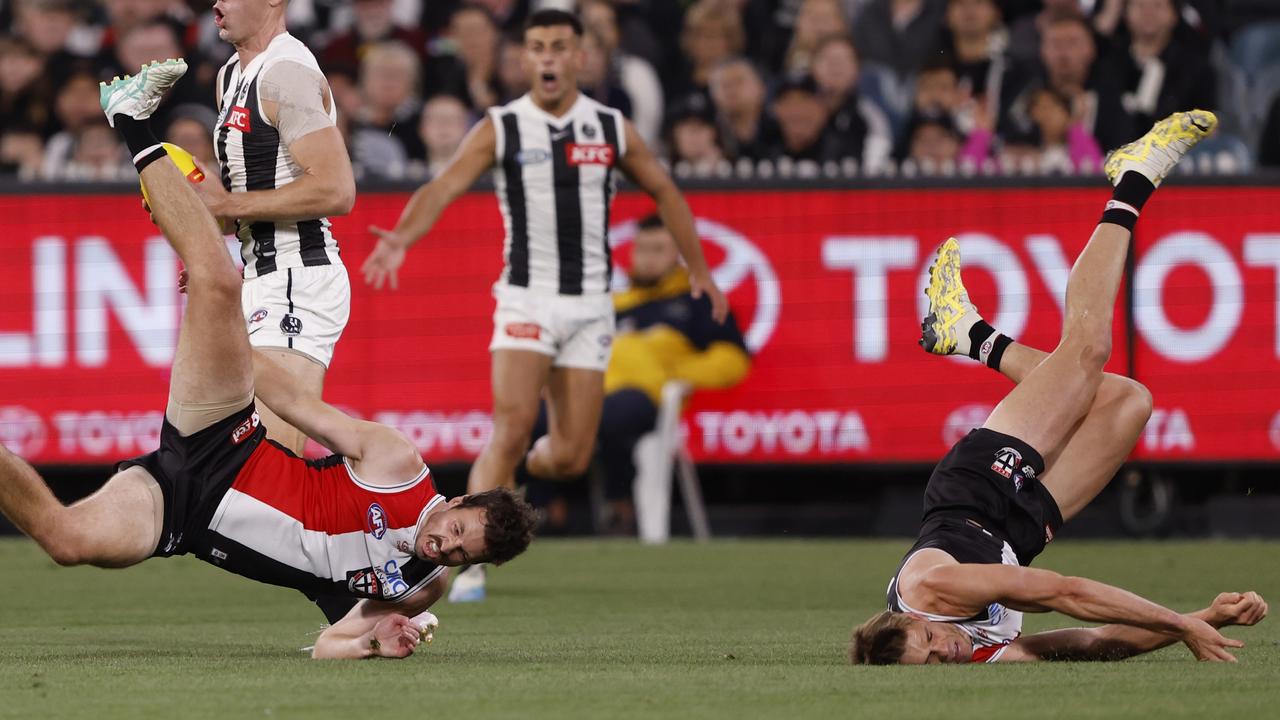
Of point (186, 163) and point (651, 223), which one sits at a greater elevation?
point (186, 163)

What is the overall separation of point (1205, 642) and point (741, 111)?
28.5 ft

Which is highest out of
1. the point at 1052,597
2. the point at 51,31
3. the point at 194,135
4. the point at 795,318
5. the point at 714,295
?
the point at 51,31

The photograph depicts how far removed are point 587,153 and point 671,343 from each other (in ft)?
9.52

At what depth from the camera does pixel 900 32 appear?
15.7 metres

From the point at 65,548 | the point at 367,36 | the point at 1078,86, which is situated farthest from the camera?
the point at 367,36

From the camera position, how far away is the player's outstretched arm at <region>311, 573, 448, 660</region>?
687cm

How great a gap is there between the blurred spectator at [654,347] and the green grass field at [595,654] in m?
1.31

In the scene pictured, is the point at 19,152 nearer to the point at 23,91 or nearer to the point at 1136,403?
the point at 23,91

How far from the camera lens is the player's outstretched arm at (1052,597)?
6.31 meters

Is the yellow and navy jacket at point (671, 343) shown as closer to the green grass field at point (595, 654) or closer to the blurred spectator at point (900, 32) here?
the green grass field at point (595, 654)

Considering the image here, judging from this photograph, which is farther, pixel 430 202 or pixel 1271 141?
pixel 1271 141

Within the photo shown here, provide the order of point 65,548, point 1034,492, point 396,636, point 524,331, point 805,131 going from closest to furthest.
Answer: point 65,548 < point 396,636 < point 1034,492 < point 524,331 < point 805,131

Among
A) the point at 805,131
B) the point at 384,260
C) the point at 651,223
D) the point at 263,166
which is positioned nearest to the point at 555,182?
the point at 384,260

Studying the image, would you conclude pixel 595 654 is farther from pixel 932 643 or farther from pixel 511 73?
pixel 511 73
